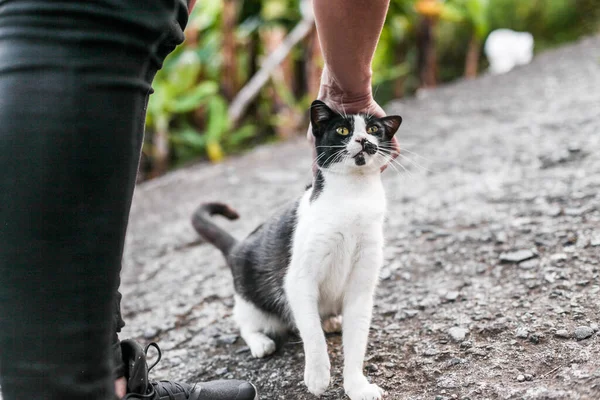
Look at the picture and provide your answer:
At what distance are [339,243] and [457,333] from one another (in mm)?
422

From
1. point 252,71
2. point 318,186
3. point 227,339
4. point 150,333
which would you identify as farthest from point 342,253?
point 252,71

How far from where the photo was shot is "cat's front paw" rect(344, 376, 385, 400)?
1302 mm

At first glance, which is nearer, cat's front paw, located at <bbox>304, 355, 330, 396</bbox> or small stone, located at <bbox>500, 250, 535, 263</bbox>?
cat's front paw, located at <bbox>304, 355, 330, 396</bbox>

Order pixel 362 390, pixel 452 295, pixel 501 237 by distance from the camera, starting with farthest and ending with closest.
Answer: pixel 501 237 < pixel 452 295 < pixel 362 390

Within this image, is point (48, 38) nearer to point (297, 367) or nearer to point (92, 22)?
point (92, 22)

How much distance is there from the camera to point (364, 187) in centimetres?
147

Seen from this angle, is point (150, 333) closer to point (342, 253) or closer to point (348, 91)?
point (342, 253)

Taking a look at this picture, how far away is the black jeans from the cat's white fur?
668mm

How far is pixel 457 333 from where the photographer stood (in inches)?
61.1

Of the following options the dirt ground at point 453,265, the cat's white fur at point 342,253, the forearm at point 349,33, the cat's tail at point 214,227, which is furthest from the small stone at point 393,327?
the forearm at point 349,33

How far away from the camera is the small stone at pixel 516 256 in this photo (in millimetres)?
1937

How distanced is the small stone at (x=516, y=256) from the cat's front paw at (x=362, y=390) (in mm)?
838

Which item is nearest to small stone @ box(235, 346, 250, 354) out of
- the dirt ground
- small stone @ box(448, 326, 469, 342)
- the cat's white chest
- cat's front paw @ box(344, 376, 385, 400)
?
the dirt ground

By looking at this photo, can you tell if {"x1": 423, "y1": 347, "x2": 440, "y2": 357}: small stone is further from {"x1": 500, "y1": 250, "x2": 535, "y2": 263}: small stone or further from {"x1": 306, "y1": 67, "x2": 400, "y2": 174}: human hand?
{"x1": 500, "y1": 250, "x2": 535, "y2": 263}: small stone
